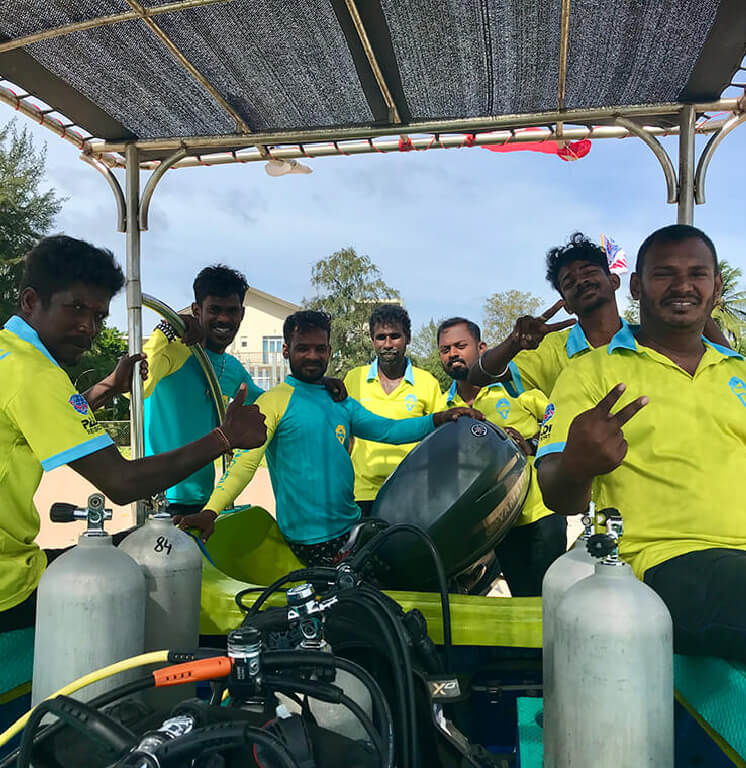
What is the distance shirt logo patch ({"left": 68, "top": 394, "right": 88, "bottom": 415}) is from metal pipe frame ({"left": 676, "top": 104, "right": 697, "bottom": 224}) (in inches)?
77.6

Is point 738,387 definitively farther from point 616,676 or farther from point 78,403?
point 78,403

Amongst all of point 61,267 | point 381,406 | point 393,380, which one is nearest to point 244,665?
point 61,267

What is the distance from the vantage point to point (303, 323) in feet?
8.80

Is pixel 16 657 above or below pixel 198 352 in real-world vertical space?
below

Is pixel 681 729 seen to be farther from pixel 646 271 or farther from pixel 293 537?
pixel 293 537

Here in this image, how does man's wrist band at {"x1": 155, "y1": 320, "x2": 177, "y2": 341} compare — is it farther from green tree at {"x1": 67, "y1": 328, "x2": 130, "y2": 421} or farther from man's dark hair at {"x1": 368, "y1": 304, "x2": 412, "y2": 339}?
green tree at {"x1": 67, "y1": 328, "x2": 130, "y2": 421}

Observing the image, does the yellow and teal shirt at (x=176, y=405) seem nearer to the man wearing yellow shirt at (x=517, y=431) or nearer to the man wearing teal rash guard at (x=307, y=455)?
the man wearing teal rash guard at (x=307, y=455)

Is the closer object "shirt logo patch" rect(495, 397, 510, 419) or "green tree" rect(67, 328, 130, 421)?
"shirt logo patch" rect(495, 397, 510, 419)

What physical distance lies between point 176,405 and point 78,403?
135 cm

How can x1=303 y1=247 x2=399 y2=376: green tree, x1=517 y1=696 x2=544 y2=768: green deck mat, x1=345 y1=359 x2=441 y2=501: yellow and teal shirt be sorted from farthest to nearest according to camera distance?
x1=303 y1=247 x2=399 y2=376: green tree
x1=345 y1=359 x2=441 y2=501: yellow and teal shirt
x1=517 y1=696 x2=544 y2=768: green deck mat

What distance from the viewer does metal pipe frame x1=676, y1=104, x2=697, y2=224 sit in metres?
2.23

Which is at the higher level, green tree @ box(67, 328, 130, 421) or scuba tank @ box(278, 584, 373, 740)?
green tree @ box(67, 328, 130, 421)

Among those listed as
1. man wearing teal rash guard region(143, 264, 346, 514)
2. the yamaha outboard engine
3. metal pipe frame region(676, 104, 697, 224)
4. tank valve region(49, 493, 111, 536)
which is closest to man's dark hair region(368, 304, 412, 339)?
man wearing teal rash guard region(143, 264, 346, 514)

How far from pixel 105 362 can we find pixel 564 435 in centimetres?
2711
